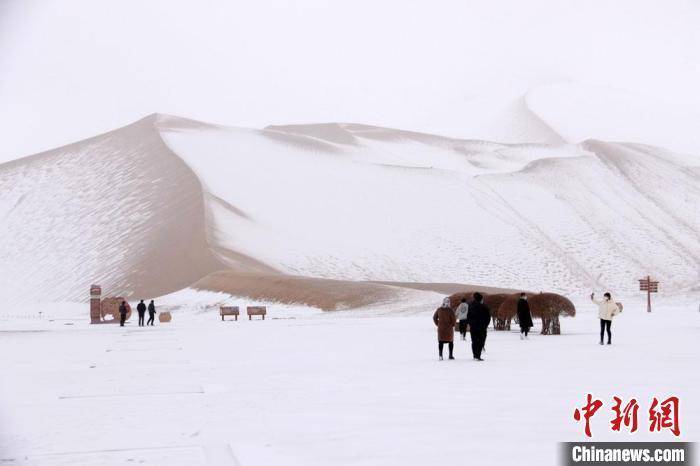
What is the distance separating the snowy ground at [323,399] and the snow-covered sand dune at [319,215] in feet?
114

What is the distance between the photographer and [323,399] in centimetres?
1095

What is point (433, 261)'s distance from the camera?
66.0 m

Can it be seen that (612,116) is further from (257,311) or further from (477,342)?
(477,342)

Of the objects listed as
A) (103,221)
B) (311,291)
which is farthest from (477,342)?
(103,221)

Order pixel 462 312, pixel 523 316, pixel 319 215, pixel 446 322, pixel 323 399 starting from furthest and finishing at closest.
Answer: pixel 319 215 < pixel 523 316 < pixel 462 312 < pixel 446 322 < pixel 323 399

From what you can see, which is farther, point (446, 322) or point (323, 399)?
point (446, 322)

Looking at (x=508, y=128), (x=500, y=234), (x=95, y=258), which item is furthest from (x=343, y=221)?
(x=508, y=128)

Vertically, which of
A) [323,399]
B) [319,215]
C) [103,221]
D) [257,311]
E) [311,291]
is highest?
[319,215]

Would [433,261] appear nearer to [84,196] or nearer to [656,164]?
[84,196]

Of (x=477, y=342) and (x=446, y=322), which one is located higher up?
(x=446, y=322)

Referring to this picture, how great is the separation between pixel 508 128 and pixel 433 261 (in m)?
76.2

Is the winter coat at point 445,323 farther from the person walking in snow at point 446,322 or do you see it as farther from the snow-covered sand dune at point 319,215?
the snow-covered sand dune at point 319,215

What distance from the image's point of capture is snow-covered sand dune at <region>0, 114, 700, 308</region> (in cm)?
6131

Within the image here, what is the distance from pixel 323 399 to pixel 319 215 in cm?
5937
